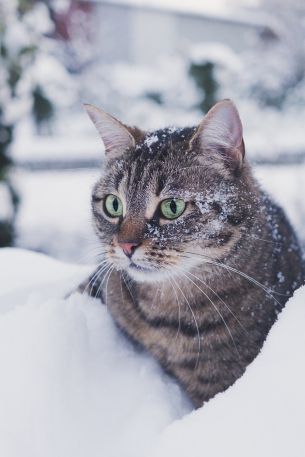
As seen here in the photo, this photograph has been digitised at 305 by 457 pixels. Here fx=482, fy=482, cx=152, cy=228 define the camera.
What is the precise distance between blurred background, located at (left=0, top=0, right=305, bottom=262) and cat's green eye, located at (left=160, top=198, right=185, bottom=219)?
1705 mm

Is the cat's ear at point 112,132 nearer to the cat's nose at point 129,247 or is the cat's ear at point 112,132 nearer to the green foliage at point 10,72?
the cat's nose at point 129,247

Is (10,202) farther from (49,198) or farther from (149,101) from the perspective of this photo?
(149,101)

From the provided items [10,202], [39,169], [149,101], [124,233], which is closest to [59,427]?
[124,233]

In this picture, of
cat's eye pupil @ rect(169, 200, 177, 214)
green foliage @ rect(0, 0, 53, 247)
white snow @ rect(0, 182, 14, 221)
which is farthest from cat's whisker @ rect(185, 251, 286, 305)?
white snow @ rect(0, 182, 14, 221)

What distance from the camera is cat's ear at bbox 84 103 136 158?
1.27 m

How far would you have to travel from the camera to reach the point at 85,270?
5.11 ft

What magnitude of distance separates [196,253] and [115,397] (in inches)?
13.9

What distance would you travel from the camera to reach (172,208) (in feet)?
3.68

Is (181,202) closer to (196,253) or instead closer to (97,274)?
(196,253)

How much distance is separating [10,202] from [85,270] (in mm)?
2153

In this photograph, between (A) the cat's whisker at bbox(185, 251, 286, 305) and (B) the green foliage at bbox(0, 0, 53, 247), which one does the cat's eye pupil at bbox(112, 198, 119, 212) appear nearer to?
(A) the cat's whisker at bbox(185, 251, 286, 305)

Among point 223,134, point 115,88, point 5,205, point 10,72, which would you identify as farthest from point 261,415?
point 115,88

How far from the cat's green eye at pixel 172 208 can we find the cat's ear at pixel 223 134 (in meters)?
0.15

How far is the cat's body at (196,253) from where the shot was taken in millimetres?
1092
